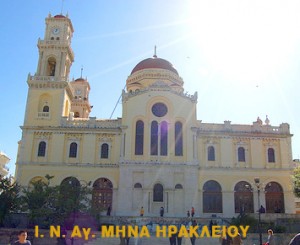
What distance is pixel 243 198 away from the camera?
38.3 meters

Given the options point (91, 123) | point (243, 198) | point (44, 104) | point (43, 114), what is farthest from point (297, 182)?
point (44, 104)

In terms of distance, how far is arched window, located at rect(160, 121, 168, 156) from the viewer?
38.4m

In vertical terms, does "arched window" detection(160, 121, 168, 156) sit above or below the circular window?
below

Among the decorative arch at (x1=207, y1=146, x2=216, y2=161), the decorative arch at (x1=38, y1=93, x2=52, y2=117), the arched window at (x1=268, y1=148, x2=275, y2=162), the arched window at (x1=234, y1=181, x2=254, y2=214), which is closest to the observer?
the arched window at (x1=234, y1=181, x2=254, y2=214)

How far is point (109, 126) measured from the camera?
3991cm

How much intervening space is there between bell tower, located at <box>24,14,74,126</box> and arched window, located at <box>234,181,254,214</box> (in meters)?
20.1

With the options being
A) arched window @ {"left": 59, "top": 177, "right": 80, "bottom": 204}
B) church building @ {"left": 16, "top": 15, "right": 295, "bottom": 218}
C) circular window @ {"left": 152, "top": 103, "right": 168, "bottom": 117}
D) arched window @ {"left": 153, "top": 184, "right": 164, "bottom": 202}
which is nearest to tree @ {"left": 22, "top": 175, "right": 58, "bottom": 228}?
arched window @ {"left": 59, "top": 177, "right": 80, "bottom": 204}

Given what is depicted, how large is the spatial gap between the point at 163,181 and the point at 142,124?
6.51 meters

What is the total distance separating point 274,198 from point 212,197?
647 cm

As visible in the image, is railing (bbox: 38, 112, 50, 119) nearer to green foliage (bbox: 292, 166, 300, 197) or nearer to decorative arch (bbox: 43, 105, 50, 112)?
decorative arch (bbox: 43, 105, 50, 112)

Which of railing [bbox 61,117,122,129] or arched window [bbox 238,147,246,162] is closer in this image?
arched window [bbox 238,147,246,162]

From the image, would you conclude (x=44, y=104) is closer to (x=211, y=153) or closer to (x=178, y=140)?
(x=178, y=140)

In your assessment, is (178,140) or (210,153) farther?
(210,153)

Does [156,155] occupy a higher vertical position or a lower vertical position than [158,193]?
higher
